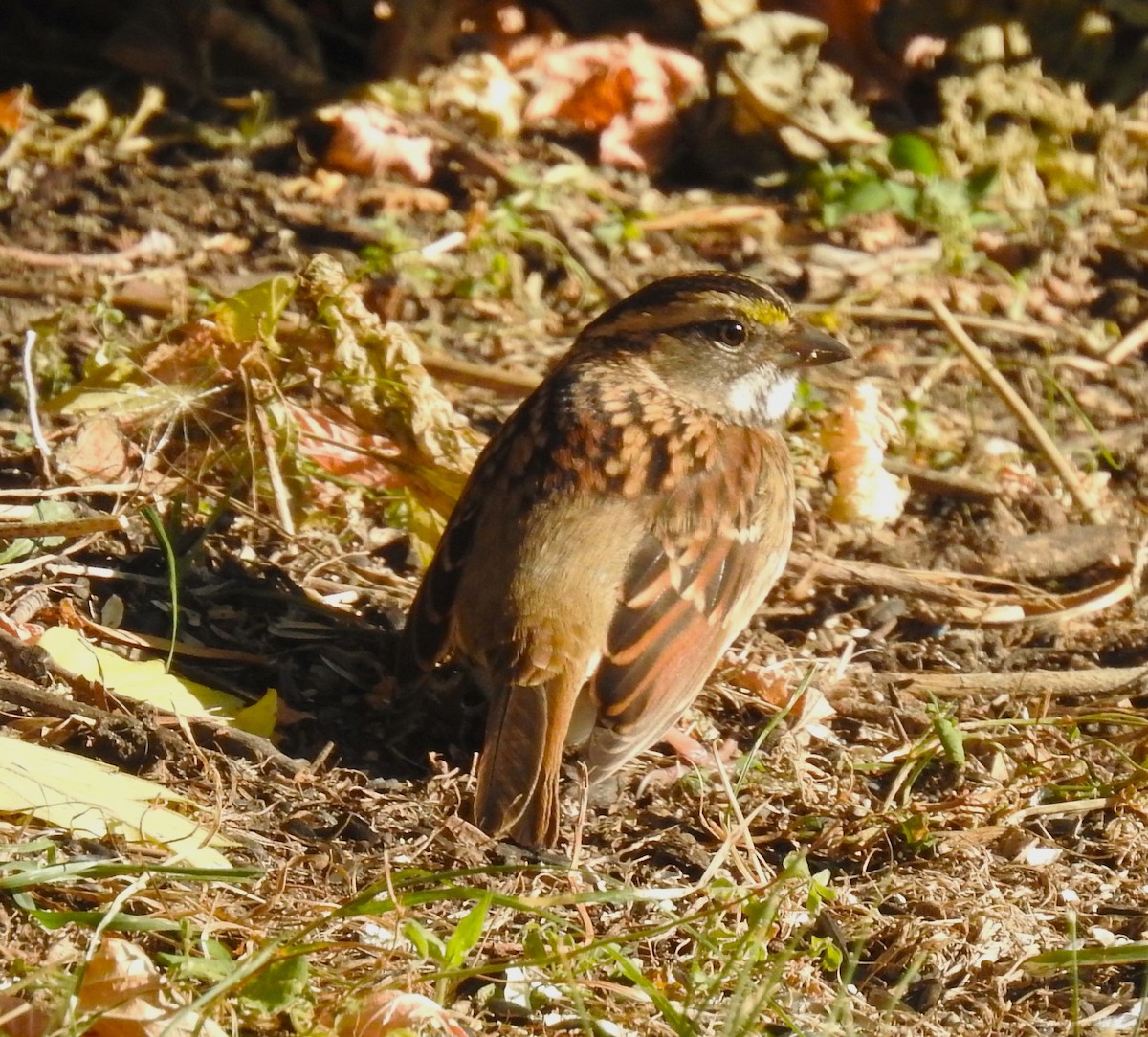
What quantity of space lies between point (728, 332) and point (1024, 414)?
144 cm

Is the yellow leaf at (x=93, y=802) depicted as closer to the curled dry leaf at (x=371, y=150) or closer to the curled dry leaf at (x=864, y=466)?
the curled dry leaf at (x=864, y=466)

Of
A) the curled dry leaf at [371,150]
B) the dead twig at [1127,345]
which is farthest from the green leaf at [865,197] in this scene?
the curled dry leaf at [371,150]

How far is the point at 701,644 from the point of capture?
4.03m

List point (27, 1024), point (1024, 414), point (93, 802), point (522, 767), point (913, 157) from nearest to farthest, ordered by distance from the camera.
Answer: point (27, 1024), point (93, 802), point (522, 767), point (1024, 414), point (913, 157)

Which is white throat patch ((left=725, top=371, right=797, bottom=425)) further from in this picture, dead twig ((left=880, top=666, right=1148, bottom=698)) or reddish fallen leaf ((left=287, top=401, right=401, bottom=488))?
reddish fallen leaf ((left=287, top=401, right=401, bottom=488))

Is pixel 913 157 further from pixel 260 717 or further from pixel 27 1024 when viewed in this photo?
pixel 27 1024

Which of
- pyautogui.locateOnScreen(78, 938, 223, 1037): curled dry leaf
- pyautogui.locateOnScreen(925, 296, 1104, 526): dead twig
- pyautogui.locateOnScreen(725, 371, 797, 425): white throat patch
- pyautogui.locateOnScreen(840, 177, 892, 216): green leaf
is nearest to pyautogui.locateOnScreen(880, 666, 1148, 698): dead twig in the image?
pyautogui.locateOnScreen(725, 371, 797, 425): white throat patch

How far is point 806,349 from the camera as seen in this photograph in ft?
15.8

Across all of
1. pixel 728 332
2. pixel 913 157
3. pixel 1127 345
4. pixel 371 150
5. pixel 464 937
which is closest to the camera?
pixel 464 937

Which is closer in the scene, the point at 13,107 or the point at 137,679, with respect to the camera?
the point at 137,679

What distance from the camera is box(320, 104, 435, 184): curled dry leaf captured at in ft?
22.6

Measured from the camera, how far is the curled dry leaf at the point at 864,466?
5.38m

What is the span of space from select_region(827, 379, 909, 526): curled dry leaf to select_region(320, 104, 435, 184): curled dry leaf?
2221mm

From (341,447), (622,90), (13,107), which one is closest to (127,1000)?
(341,447)
